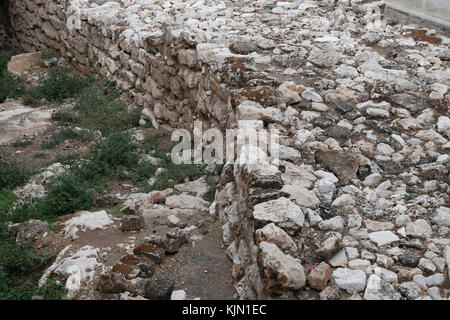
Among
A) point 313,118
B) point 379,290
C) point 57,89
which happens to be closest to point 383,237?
point 379,290

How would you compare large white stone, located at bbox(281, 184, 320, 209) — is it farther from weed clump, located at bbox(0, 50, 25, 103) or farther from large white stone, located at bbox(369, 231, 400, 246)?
weed clump, located at bbox(0, 50, 25, 103)

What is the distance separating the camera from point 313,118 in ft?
12.8

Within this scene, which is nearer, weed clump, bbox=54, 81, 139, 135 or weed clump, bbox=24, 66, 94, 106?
weed clump, bbox=54, 81, 139, 135

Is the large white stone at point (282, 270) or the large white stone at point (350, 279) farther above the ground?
the large white stone at point (282, 270)

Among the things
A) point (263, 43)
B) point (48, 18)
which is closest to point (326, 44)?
point (263, 43)

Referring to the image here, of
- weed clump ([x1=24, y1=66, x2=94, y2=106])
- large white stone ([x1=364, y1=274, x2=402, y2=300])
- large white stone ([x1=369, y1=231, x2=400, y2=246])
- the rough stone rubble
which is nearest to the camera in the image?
large white stone ([x1=364, y1=274, x2=402, y2=300])

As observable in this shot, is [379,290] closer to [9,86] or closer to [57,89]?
[57,89]

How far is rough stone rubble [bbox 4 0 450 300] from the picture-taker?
2.64 m

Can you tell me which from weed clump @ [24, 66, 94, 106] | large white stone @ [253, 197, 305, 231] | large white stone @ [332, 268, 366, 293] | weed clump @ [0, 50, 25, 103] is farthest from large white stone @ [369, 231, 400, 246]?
weed clump @ [0, 50, 25, 103]

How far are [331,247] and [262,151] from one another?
979 millimetres

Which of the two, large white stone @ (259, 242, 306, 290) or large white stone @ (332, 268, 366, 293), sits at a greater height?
large white stone @ (259, 242, 306, 290)

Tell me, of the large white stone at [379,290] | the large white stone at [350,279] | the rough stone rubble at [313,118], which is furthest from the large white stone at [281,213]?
the large white stone at [379,290]

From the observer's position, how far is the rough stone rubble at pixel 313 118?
2.64 meters

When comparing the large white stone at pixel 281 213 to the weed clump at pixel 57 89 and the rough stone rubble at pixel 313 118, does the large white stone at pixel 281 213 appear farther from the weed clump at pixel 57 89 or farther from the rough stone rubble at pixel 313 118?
the weed clump at pixel 57 89
